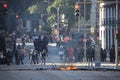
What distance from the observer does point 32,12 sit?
429ft

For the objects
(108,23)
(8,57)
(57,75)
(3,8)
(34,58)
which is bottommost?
(34,58)

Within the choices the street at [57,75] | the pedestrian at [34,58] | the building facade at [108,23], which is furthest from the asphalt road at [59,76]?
the building facade at [108,23]

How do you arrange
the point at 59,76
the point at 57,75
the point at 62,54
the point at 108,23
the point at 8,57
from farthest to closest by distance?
1. the point at 108,23
2. the point at 62,54
3. the point at 8,57
4. the point at 57,75
5. the point at 59,76

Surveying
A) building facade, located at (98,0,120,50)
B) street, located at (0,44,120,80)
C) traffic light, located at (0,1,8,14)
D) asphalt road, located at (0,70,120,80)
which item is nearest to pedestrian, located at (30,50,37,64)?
street, located at (0,44,120,80)

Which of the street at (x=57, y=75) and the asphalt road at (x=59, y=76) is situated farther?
the street at (x=57, y=75)

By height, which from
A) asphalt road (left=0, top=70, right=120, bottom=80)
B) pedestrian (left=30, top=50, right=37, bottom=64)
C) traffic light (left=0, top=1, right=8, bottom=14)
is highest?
traffic light (left=0, top=1, right=8, bottom=14)

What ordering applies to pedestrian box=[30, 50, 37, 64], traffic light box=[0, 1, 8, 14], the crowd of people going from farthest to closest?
the crowd of people → pedestrian box=[30, 50, 37, 64] → traffic light box=[0, 1, 8, 14]

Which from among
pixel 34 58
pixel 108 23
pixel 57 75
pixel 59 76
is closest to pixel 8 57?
pixel 34 58

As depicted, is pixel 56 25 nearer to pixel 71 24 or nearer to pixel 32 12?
pixel 32 12

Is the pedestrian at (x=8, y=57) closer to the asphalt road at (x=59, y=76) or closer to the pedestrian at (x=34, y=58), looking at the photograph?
the pedestrian at (x=34, y=58)

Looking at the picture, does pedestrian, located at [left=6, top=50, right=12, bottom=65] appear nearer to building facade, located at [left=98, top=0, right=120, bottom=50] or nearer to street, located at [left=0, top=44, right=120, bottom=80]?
street, located at [left=0, top=44, right=120, bottom=80]

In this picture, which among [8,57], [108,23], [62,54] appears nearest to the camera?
[8,57]

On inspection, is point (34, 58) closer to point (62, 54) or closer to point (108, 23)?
point (62, 54)

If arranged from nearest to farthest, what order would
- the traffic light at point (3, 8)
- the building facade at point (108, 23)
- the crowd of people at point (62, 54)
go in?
the traffic light at point (3, 8)
the crowd of people at point (62, 54)
the building facade at point (108, 23)
